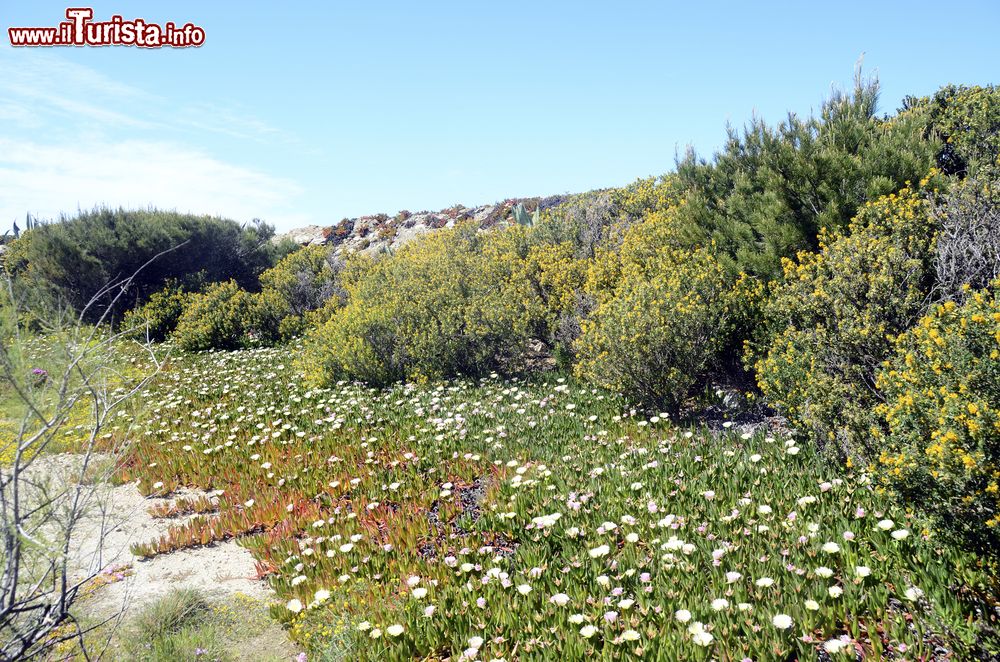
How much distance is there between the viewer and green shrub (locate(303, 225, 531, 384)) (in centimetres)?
1082

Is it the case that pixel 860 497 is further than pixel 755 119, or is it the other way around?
pixel 755 119

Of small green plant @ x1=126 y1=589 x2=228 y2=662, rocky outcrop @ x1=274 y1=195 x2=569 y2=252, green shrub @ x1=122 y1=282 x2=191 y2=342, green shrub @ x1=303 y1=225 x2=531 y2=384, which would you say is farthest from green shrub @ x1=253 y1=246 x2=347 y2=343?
small green plant @ x1=126 y1=589 x2=228 y2=662

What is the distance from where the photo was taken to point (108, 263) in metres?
18.6

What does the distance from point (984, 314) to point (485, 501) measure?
416cm

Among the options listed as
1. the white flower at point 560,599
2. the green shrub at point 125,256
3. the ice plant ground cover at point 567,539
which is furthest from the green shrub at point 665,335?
the green shrub at point 125,256

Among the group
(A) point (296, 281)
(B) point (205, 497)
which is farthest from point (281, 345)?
(B) point (205, 497)

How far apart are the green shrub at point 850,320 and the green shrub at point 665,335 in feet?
3.29

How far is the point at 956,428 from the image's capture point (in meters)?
3.62

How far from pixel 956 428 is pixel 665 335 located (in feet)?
13.4

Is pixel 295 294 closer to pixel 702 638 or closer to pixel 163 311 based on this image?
pixel 163 311

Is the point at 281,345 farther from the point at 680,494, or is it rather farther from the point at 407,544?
the point at 680,494

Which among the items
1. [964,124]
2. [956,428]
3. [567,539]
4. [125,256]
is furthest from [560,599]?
[125,256]

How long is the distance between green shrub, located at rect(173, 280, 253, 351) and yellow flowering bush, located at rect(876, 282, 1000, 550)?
15410mm

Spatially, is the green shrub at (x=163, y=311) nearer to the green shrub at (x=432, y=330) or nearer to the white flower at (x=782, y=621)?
the green shrub at (x=432, y=330)
